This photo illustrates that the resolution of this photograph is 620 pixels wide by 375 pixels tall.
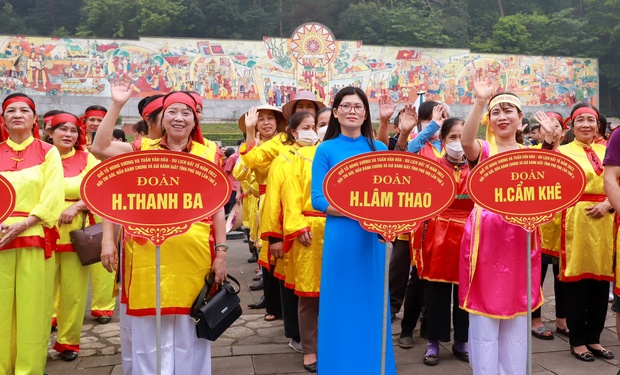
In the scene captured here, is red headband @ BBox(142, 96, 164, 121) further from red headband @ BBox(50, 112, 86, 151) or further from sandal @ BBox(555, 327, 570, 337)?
sandal @ BBox(555, 327, 570, 337)

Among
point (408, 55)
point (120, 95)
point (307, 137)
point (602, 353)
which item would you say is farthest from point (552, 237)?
point (408, 55)

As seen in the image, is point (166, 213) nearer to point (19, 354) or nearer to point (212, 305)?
point (212, 305)

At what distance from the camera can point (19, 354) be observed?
9.71 feet

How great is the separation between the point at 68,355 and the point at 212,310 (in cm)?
158

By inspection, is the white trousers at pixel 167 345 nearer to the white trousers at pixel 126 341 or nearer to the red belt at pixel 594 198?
the white trousers at pixel 126 341

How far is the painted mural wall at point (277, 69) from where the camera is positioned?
2423 cm

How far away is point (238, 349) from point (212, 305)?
1266mm

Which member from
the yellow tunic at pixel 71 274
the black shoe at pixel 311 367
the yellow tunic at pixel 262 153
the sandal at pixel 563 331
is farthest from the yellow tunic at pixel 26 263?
the sandal at pixel 563 331

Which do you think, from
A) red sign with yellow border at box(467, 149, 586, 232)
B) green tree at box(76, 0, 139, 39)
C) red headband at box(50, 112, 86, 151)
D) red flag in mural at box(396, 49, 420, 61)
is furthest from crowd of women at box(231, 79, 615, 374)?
green tree at box(76, 0, 139, 39)

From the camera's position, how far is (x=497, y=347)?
257cm

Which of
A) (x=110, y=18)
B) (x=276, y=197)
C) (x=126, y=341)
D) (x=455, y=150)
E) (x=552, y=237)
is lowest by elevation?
(x=126, y=341)

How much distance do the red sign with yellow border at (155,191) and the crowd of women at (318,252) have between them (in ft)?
0.97

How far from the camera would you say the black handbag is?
7.96 ft

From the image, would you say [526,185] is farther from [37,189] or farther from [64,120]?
[64,120]
